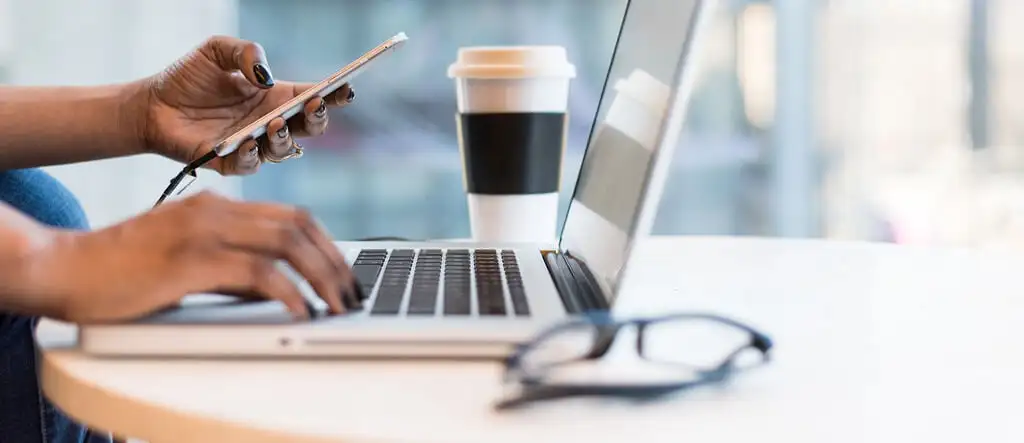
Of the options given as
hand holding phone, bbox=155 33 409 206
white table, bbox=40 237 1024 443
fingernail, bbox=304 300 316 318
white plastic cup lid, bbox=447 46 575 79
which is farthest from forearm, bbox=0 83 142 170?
fingernail, bbox=304 300 316 318

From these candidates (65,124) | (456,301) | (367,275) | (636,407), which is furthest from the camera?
(65,124)

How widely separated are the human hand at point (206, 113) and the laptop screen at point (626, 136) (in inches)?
9.9

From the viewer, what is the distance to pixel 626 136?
630 millimetres

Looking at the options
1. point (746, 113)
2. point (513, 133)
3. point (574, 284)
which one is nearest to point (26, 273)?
point (574, 284)

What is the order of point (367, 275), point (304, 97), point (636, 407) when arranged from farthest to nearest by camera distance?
1. point (304, 97)
2. point (367, 275)
3. point (636, 407)

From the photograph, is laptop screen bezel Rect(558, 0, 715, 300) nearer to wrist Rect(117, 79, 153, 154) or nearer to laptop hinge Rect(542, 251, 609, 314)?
laptop hinge Rect(542, 251, 609, 314)

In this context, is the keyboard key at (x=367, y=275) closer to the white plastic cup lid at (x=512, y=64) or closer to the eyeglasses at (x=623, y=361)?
the eyeglasses at (x=623, y=361)

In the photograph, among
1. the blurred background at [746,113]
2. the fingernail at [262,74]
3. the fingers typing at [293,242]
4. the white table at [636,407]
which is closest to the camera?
the white table at [636,407]

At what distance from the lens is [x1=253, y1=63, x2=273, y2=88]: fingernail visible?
2.63 feet

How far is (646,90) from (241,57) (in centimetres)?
40

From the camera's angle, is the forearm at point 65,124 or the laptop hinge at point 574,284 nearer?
the laptop hinge at point 574,284

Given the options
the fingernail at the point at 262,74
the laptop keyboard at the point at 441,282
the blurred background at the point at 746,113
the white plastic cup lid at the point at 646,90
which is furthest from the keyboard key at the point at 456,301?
the blurred background at the point at 746,113

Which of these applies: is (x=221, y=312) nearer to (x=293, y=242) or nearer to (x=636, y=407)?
(x=293, y=242)

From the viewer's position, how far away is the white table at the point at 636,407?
351mm
